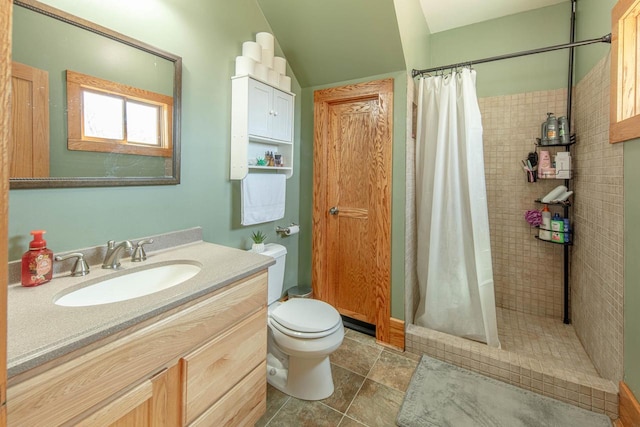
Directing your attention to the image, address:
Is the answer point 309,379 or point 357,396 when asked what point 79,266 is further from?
point 357,396

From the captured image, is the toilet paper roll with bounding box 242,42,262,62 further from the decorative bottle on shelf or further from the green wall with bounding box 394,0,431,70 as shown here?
the decorative bottle on shelf

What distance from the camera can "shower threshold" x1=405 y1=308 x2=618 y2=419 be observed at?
1537 millimetres

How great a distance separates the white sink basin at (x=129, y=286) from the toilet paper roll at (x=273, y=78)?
1.29 meters

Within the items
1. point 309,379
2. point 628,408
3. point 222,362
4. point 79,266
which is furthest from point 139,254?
point 628,408

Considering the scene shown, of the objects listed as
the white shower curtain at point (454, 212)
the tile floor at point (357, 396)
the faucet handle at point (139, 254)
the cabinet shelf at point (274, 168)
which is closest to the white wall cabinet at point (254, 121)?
the cabinet shelf at point (274, 168)

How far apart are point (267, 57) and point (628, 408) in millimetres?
2716

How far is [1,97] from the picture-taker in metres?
0.38

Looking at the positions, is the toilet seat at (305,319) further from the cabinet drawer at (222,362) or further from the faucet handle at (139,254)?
the faucet handle at (139,254)

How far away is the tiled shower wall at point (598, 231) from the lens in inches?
57.8

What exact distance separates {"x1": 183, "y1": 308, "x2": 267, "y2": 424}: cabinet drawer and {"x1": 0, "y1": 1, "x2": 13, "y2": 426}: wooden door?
0.66 meters

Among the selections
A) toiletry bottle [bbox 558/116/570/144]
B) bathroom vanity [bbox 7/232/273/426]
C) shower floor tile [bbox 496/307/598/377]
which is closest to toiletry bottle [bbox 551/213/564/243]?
toiletry bottle [bbox 558/116/570/144]

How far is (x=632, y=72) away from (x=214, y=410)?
2.45m

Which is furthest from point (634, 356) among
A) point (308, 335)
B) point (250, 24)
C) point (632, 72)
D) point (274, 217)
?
point (250, 24)

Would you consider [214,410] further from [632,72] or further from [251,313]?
[632,72]
